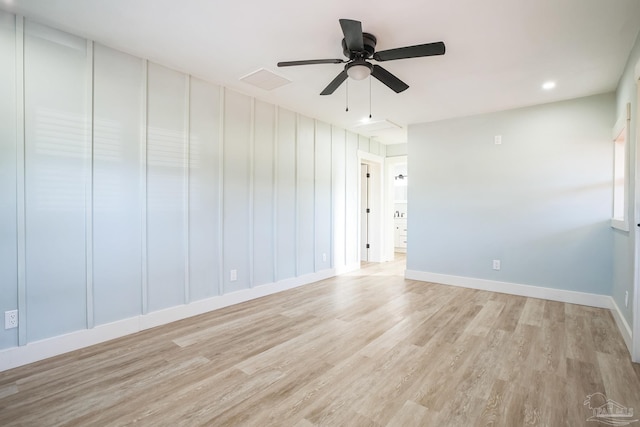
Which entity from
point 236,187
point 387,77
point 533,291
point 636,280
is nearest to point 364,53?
point 387,77

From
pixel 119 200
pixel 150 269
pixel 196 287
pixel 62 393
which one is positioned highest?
pixel 119 200

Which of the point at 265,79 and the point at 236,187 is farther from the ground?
the point at 265,79

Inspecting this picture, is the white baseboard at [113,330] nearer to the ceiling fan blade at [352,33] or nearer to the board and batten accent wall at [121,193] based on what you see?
the board and batten accent wall at [121,193]

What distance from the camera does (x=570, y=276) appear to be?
3.73 metres

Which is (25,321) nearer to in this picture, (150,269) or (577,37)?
(150,269)

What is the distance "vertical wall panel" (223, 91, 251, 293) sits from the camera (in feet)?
11.6

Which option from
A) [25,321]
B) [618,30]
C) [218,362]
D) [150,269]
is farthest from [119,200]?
[618,30]

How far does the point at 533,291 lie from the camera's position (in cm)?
396

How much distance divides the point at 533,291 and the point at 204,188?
4.33 meters

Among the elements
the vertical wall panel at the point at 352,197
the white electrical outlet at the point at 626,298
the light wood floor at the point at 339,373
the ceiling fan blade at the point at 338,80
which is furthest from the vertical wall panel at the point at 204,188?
the white electrical outlet at the point at 626,298

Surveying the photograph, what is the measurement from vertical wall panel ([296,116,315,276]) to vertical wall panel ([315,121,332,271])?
119 millimetres

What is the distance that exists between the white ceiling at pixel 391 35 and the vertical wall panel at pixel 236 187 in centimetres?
30

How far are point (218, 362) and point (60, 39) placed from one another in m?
2.81

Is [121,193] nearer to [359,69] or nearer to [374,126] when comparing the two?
[359,69]
